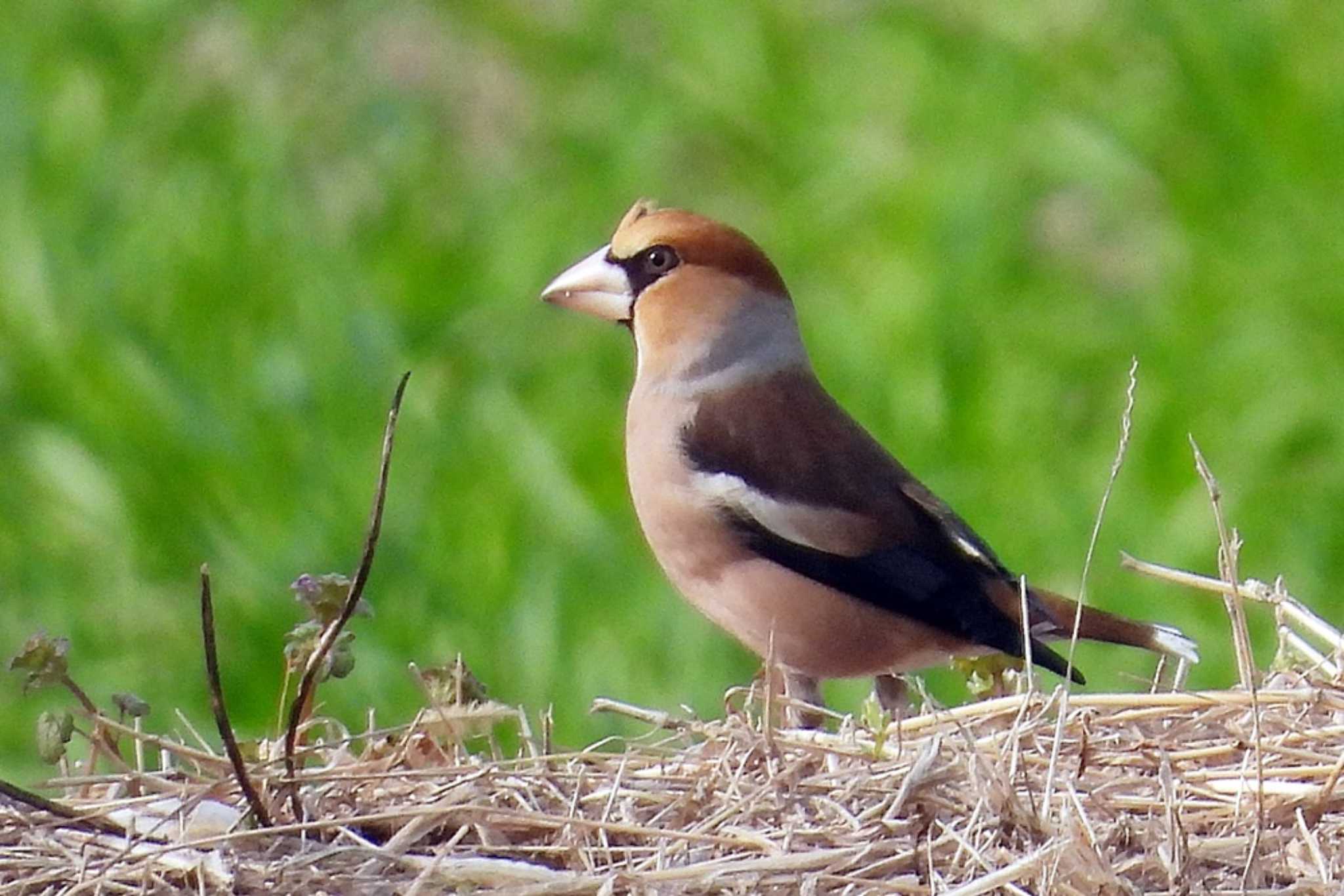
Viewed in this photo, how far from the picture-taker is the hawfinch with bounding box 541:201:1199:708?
4473 mm

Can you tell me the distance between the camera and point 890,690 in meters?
4.86

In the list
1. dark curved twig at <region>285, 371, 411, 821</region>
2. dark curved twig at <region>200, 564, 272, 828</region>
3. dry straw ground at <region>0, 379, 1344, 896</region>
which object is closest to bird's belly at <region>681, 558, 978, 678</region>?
dry straw ground at <region>0, 379, 1344, 896</region>

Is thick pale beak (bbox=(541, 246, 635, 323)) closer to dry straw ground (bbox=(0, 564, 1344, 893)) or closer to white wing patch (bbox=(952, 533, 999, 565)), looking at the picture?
white wing patch (bbox=(952, 533, 999, 565))

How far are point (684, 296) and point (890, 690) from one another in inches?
33.3

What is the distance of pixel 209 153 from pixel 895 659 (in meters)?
5.14

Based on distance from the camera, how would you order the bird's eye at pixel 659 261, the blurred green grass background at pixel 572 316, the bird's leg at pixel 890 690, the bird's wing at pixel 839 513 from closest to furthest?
1. the bird's wing at pixel 839 513
2. the bird's leg at pixel 890 690
3. the bird's eye at pixel 659 261
4. the blurred green grass background at pixel 572 316

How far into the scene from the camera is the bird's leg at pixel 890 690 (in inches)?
188

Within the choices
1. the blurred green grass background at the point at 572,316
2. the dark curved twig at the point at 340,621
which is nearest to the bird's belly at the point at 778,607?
the dark curved twig at the point at 340,621

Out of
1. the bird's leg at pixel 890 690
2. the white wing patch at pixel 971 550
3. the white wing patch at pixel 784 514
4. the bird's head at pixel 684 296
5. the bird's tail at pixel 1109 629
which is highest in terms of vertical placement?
the bird's head at pixel 684 296

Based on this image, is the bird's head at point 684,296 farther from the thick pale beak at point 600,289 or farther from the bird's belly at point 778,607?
the bird's belly at point 778,607

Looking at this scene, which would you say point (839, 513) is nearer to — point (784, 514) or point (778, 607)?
point (784, 514)

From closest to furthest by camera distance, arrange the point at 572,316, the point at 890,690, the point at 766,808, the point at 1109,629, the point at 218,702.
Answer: the point at 218,702, the point at 766,808, the point at 1109,629, the point at 890,690, the point at 572,316

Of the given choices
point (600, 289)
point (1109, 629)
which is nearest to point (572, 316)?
point (600, 289)

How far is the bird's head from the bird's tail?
76cm
